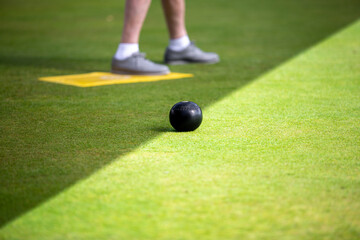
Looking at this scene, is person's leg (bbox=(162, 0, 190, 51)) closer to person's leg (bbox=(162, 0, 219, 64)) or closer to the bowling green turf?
person's leg (bbox=(162, 0, 219, 64))

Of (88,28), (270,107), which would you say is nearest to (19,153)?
(270,107)

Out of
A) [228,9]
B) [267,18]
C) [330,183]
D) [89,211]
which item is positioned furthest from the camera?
[228,9]

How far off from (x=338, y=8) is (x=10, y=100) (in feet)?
26.5

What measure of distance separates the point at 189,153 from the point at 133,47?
6.84 feet

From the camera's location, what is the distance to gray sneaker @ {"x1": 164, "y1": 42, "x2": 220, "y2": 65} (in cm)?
477

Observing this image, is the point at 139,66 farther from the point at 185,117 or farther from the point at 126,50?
the point at 185,117

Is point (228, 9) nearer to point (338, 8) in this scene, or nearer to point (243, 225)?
point (338, 8)

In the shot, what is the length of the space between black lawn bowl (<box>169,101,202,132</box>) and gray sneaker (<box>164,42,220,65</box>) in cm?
229

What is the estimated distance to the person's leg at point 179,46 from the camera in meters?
4.66

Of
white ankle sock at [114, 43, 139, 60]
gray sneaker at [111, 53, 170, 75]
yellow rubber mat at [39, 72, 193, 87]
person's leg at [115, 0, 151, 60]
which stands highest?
person's leg at [115, 0, 151, 60]

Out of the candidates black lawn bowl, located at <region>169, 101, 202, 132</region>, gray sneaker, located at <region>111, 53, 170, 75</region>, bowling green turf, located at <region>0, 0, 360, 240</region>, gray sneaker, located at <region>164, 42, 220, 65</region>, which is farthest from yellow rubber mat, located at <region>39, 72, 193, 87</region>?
black lawn bowl, located at <region>169, 101, 202, 132</region>

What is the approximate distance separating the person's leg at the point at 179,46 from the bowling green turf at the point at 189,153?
0.17 m

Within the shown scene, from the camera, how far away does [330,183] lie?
6.03ft

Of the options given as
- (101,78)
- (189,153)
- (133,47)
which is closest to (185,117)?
(189,153)
